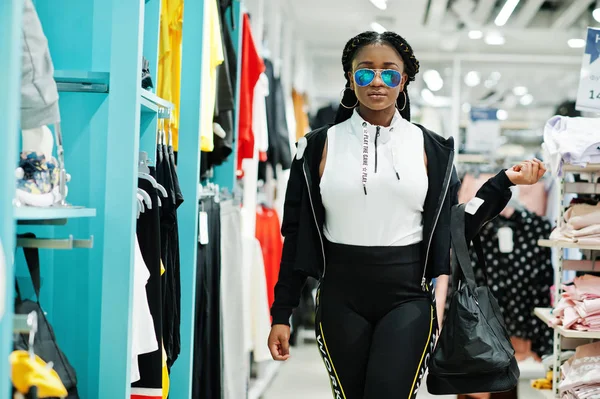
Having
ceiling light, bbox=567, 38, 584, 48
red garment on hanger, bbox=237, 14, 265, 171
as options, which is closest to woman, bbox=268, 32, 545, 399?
red garment on hanger, bbox=237, 14, 265, 171

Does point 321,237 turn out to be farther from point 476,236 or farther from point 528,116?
point 528,116

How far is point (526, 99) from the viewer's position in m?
14.1

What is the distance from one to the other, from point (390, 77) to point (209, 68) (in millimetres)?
1381

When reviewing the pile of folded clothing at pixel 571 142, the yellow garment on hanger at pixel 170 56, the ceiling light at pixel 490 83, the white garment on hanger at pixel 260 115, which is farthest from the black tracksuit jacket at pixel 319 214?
the ceiling light at pixel 490 83

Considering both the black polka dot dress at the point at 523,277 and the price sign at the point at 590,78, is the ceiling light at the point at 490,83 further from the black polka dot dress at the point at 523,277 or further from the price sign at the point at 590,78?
the price sign at the point at 590,78

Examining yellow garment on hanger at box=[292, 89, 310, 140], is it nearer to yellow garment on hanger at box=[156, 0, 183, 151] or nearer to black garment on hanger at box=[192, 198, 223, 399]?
black garment on hanger at box=[192, 198, 223, 399]

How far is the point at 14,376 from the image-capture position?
1.60m

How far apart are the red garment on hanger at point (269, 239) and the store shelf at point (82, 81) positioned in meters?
3.55

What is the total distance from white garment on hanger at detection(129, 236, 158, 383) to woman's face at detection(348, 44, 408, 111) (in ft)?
2.73

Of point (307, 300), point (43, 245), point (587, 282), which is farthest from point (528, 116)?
point (43, 245)

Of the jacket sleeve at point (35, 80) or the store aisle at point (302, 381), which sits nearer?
the jacket sleeve at point (35, 80)

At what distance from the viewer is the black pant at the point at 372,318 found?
227 cm

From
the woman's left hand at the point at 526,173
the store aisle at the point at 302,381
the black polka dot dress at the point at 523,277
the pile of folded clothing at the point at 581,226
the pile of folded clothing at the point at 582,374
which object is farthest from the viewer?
the black polka dot dress at the point at 523,277

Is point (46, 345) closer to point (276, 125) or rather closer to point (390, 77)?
point (390, 77)
